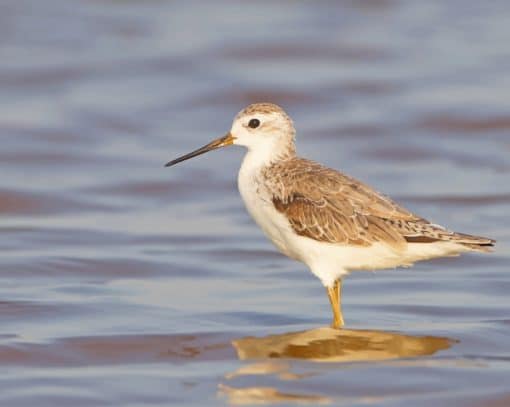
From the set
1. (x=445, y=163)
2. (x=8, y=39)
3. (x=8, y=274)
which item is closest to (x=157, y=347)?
(x=8, y=274)

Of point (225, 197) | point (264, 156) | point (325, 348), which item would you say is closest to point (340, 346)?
point (325, 348)

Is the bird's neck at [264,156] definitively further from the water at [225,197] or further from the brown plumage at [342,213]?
the water at [225,197]

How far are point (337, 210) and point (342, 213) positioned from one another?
0.04 m

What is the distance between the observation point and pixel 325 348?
370 inches

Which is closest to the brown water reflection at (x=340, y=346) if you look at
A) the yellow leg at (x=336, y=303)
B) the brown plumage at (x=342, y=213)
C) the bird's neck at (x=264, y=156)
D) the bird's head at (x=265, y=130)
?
the yellow leg at (x=336, y=303)

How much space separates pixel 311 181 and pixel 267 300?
139 centimetres

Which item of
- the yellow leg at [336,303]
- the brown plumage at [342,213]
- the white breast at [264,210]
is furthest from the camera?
the yellow leg at [336,303]

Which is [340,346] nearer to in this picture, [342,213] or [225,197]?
[342,213]

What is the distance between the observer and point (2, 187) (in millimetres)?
14602

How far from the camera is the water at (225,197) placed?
8.73 metres

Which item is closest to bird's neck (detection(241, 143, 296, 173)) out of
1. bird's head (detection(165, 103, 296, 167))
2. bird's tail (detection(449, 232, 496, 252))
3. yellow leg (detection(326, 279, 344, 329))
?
bird's head (detection(165, 103, 296, 167))

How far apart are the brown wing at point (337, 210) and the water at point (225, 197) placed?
28.2 inches

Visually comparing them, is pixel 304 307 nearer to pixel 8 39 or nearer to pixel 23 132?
pixel 23 132

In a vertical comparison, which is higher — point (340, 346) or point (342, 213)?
point (342, 213)
